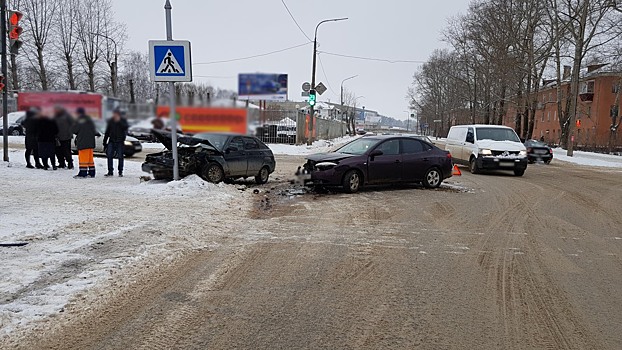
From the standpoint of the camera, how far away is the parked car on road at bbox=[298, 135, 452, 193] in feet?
37.1

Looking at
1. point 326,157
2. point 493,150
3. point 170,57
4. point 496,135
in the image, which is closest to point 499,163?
point 493,150

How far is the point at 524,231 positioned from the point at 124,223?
6.63 m

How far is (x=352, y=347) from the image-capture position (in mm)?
3703

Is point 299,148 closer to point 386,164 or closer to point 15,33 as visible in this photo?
point 15,33

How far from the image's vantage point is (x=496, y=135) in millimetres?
17953

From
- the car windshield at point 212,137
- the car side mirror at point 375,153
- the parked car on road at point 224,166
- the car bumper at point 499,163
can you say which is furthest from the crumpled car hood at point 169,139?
the car bumper at point 499,163

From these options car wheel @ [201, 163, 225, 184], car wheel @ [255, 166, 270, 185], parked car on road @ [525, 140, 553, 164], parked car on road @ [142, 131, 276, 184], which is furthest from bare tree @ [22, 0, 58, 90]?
parked car on road @ [525, 140, 553, 164]

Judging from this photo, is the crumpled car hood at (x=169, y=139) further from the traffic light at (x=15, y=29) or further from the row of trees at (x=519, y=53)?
the row of trees at (x=519, y=53)

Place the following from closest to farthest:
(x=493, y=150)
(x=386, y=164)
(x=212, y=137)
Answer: (x=212, y=137) → (x=386, y=164) → (x=493, y=150)

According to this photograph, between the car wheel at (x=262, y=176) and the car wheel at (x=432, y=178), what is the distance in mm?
4372

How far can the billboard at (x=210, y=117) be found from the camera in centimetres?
196

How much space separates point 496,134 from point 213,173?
11.5m

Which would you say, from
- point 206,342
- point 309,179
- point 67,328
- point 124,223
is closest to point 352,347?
point 206,342

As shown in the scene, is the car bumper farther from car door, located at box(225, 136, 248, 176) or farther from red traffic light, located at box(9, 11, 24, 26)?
red traffic light, located at box(9, 11, 24, 26)
